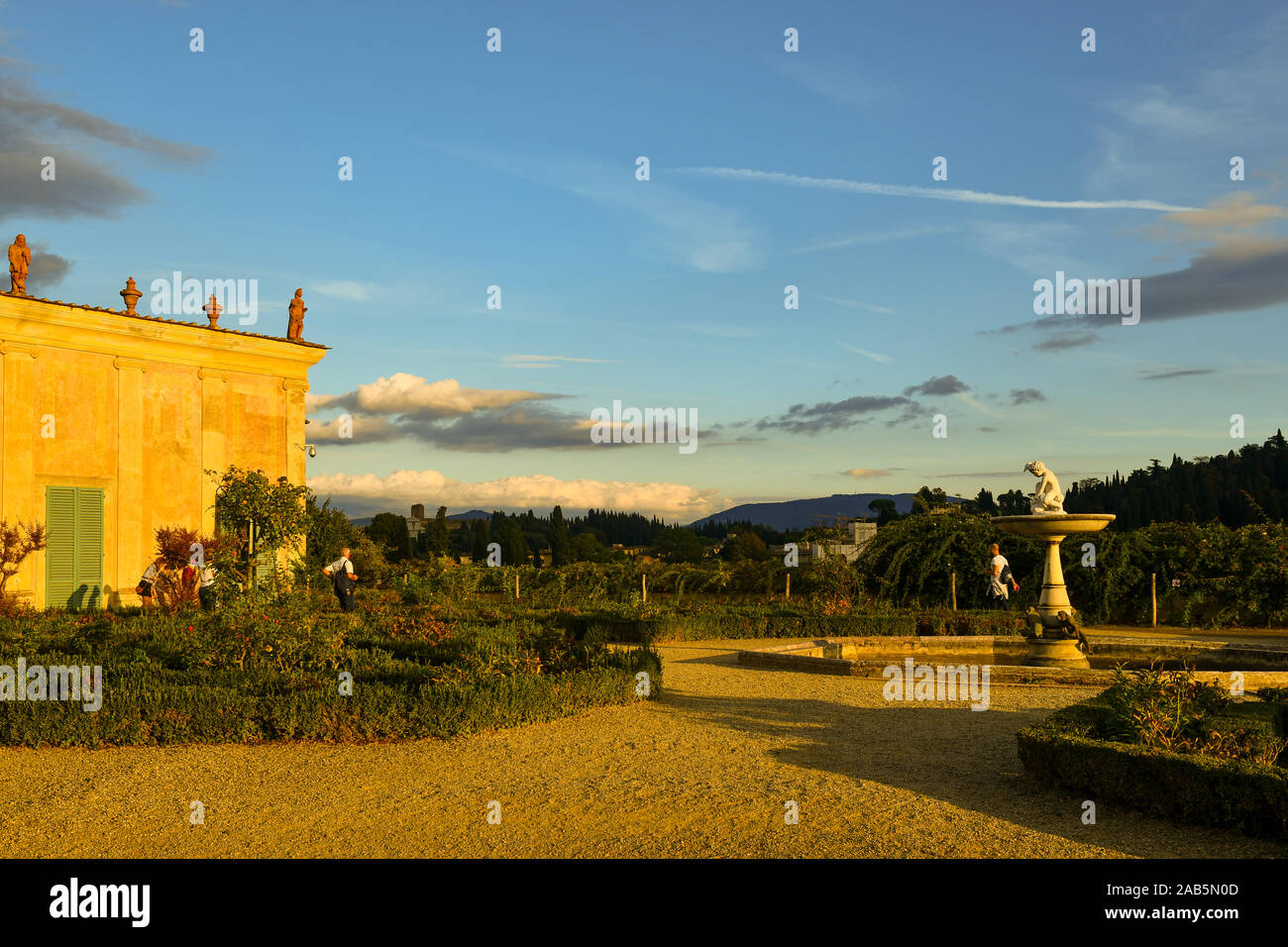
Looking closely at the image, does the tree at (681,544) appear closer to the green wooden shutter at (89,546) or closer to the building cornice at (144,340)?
the building cornice at (144,340)

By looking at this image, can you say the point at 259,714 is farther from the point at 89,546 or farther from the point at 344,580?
the point at 89,546

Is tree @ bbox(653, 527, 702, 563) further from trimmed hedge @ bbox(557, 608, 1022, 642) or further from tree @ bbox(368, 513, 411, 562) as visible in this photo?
trimmed hedge @ bbox(557, 608, 1022, 642)

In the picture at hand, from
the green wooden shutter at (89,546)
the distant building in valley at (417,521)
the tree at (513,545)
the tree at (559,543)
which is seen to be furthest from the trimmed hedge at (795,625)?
the distant building in valley at (417,521)

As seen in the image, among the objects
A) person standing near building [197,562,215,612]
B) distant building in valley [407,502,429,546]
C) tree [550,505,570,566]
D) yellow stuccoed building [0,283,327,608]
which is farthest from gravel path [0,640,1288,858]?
distant building in valley [407,502,429,546]

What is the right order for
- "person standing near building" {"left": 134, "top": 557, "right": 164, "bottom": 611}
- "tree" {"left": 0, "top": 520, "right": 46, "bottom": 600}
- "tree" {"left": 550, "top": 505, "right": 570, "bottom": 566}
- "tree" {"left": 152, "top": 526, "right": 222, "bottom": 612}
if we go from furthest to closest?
1. "tree" {"left": 550, "top": 505, "right": 570, "bottom": 566}
2. "tree" {"left": 152, "top": 526, "right": 222, "bottom": 612}
3. "tree" {"left": 0, "top": 520, "right": 46, "bottom": 600}
4. "person standing near building" {"left": 134, "top": 557, "right": 164, "bottom": 611}

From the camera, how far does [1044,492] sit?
43.6 ft

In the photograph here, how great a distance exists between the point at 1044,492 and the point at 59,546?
18426 millimetres

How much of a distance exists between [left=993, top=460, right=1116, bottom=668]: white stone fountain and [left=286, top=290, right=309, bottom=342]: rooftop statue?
17.5 meters

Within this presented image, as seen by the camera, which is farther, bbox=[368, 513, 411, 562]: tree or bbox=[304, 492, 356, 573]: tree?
bbox=[368, 513, 411, 562]: tree

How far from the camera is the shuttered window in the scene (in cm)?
1972

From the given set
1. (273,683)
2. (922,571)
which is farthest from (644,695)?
(922,571)
